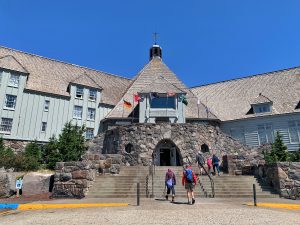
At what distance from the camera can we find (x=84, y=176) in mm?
14156

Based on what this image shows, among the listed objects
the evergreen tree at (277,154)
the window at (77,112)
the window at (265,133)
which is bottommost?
the evergreen tree at (277,154)

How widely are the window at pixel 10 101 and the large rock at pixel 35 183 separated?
645 inches

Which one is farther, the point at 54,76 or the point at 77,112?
the point at 54,76

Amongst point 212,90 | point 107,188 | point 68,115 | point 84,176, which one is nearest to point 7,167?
point 84,176

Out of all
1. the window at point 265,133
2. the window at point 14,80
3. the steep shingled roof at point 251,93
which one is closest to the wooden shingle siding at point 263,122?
the window at point 265,133

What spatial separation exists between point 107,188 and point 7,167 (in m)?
8.61

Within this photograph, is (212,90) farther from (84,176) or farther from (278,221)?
(278,221)

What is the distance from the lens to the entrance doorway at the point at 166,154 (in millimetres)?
25133

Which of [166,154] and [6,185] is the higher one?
[166,154]

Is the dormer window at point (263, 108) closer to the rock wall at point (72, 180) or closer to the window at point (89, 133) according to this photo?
the window at point (89, 133)

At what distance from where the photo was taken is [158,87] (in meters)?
29.0

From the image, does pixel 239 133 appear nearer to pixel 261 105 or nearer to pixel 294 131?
pixel 261 105

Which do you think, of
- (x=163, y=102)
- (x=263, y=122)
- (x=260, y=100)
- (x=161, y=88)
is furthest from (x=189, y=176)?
(x=260, y=100)

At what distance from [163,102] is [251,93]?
15.3 m
